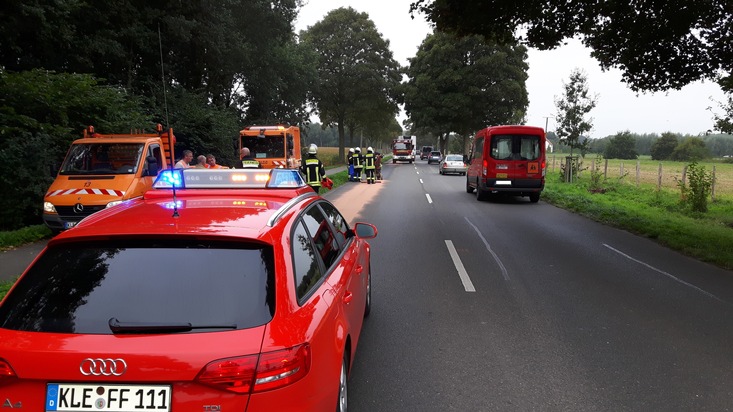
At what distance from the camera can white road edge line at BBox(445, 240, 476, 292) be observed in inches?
255

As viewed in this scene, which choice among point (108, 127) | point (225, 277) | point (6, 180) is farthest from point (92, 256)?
point (108, 127)

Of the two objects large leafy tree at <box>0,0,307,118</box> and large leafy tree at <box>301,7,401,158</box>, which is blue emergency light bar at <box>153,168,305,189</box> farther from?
large leafy tree at <box>301,7,401,158</box>

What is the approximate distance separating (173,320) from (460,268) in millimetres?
5772

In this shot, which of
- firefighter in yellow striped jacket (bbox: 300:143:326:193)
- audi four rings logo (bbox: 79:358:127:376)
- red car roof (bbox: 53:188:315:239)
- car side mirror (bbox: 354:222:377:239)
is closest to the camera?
audi four rings logo (bbox: 79:358:127:376)

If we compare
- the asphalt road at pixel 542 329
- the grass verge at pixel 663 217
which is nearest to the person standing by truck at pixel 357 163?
the grass verge at pixel 663 217

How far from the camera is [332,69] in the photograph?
53125 mm

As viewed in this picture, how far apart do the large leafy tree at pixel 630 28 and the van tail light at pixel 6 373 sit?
416 inches

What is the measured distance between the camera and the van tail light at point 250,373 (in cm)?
202

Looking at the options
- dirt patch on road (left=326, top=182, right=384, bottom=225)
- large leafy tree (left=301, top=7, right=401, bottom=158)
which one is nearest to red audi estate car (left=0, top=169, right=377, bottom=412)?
dirt patch on road (left=326, top=182, right=384, bottom=225)

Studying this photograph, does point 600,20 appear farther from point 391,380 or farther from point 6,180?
point 6,180

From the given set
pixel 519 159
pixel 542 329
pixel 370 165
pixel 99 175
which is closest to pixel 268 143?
pixel 370 165

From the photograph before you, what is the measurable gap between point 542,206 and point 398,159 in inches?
1613

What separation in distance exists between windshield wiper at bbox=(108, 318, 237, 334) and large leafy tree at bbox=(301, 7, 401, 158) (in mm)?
50285

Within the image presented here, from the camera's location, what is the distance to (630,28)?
11156 millimetres
